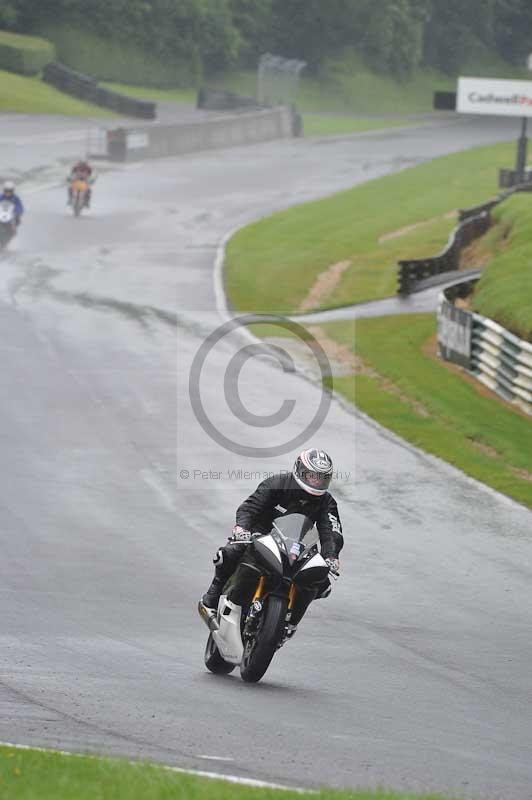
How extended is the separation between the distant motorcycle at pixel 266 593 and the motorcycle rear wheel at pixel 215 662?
0.06ft

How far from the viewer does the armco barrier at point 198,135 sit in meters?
65.3

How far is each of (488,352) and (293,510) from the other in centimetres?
1850

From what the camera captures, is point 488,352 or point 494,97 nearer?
point 488,352

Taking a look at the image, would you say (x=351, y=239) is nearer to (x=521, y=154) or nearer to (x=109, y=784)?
(x=521, y=154)

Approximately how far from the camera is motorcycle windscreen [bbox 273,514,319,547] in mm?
11148

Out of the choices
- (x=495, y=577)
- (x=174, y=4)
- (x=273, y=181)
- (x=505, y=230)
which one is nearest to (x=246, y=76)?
(x=174, y=4)

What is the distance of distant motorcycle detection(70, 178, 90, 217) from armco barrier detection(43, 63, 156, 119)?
105 feet

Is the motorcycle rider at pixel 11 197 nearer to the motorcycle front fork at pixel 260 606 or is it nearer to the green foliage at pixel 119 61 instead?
the motorcycle front fork at pixel 260 606

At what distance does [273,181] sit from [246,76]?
49.3 metres

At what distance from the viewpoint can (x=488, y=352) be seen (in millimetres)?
29500

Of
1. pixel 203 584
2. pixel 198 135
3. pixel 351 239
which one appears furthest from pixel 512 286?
pixel 198 135

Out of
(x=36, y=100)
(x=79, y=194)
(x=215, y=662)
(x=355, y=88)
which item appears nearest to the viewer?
(x=215, y=662)

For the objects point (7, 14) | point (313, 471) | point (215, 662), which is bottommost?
point (7, 14)

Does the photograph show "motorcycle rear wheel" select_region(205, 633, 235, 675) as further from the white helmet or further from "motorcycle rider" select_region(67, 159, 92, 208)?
"motorcycle rider" select_region(67, 159, 92, 208)
